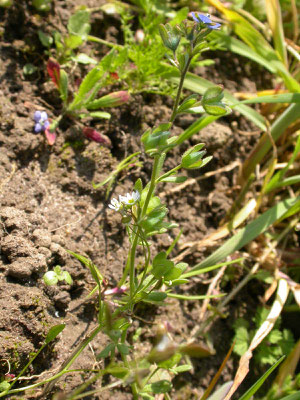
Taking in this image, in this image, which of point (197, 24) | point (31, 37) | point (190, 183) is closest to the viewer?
point (197, 24)

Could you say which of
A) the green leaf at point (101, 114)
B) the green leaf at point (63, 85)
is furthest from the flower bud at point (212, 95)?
the green leaf at point (63, 85)

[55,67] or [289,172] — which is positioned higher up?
[55,67]

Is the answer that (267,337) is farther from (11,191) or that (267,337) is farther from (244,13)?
(244,13)

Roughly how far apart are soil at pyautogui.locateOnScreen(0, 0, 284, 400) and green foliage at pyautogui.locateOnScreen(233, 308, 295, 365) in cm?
9

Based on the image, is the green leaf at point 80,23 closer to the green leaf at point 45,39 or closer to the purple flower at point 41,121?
the green leaf at point 45,39

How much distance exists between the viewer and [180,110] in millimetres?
1305

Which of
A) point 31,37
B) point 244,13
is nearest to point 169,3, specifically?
point 244,13

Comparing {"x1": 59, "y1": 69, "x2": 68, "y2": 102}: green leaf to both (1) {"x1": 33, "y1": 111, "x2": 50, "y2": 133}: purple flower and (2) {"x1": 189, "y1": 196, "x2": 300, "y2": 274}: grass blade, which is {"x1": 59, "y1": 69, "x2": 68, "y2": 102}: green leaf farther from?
(2) {"x1": 189, "y1": 196, "x2": 300, "y2": 274}: grass blade

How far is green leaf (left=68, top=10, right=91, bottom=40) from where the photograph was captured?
6.72 feet

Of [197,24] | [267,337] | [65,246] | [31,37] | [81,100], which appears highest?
[197,24]

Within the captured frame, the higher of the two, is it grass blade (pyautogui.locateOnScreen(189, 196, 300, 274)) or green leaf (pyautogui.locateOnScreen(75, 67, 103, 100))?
green leaf (pyautogui.locateOnScreen(75, 67, 103, 100))

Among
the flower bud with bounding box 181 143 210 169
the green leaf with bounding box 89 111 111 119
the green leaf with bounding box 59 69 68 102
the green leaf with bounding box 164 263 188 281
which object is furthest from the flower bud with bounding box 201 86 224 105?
the green leaf with bounding box 59 69 68 102

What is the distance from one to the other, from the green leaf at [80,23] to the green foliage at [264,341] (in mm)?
1585

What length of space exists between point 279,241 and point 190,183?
57 cm
